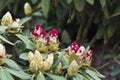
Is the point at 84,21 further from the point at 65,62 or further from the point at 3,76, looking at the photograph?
the point at 3,76

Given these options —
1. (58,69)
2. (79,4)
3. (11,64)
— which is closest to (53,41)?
(58,69)

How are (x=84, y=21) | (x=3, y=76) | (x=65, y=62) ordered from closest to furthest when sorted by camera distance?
(x=3, y=76) → (x=65, y=62) → (x=84, y=21)

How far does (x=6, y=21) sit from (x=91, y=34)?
1846 millimetres

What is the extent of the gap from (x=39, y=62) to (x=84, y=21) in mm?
1792

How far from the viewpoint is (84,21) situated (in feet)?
11.1

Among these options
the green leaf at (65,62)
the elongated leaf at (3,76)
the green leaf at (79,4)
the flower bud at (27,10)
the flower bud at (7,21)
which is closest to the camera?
the elongated leaf at (3,76)

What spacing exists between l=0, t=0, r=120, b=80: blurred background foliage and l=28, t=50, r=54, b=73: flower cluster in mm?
1152

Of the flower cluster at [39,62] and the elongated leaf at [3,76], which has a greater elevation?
the flower cluster at [39,62]

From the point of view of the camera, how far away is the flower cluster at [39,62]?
1.62m

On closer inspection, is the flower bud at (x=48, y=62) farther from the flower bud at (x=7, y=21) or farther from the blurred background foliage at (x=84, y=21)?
the blurred background foliage at (x=84, y=21)

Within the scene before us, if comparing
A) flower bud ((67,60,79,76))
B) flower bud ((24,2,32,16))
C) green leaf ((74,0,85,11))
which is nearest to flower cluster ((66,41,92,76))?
flower bud ((67,60,79,76))

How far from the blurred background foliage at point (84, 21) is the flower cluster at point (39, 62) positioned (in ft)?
3.78

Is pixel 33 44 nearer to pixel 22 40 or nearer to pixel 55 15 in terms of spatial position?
pixel 22 40

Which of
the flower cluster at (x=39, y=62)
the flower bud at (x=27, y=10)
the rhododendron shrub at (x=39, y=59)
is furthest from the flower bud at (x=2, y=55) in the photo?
the flower bud at (x=27, y=10)
